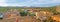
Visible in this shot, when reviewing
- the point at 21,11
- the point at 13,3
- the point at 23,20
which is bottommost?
the point at 23,20

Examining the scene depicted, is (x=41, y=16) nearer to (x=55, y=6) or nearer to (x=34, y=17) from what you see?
(x=34, y=17)

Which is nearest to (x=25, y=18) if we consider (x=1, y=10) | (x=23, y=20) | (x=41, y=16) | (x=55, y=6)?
(x=23, y=20)

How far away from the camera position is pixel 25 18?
5.04ft

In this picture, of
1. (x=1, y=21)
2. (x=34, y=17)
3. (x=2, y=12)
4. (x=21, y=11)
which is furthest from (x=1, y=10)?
(x=34, y=17)

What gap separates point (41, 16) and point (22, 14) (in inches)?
10.1

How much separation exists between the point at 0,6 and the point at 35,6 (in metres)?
0.48

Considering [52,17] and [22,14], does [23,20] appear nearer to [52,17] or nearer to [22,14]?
[22,14]

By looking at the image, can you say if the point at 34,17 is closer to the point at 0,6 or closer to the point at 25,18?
the point at 25,18

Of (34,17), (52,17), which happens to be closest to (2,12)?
(34,17)

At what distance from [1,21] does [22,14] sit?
0.29m

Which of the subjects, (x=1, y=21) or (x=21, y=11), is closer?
(x=1, y=21)

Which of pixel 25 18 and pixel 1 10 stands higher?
pixel 1 10

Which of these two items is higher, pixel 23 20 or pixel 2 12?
pixel 2 12

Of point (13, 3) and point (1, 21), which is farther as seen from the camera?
point (13, 3)
